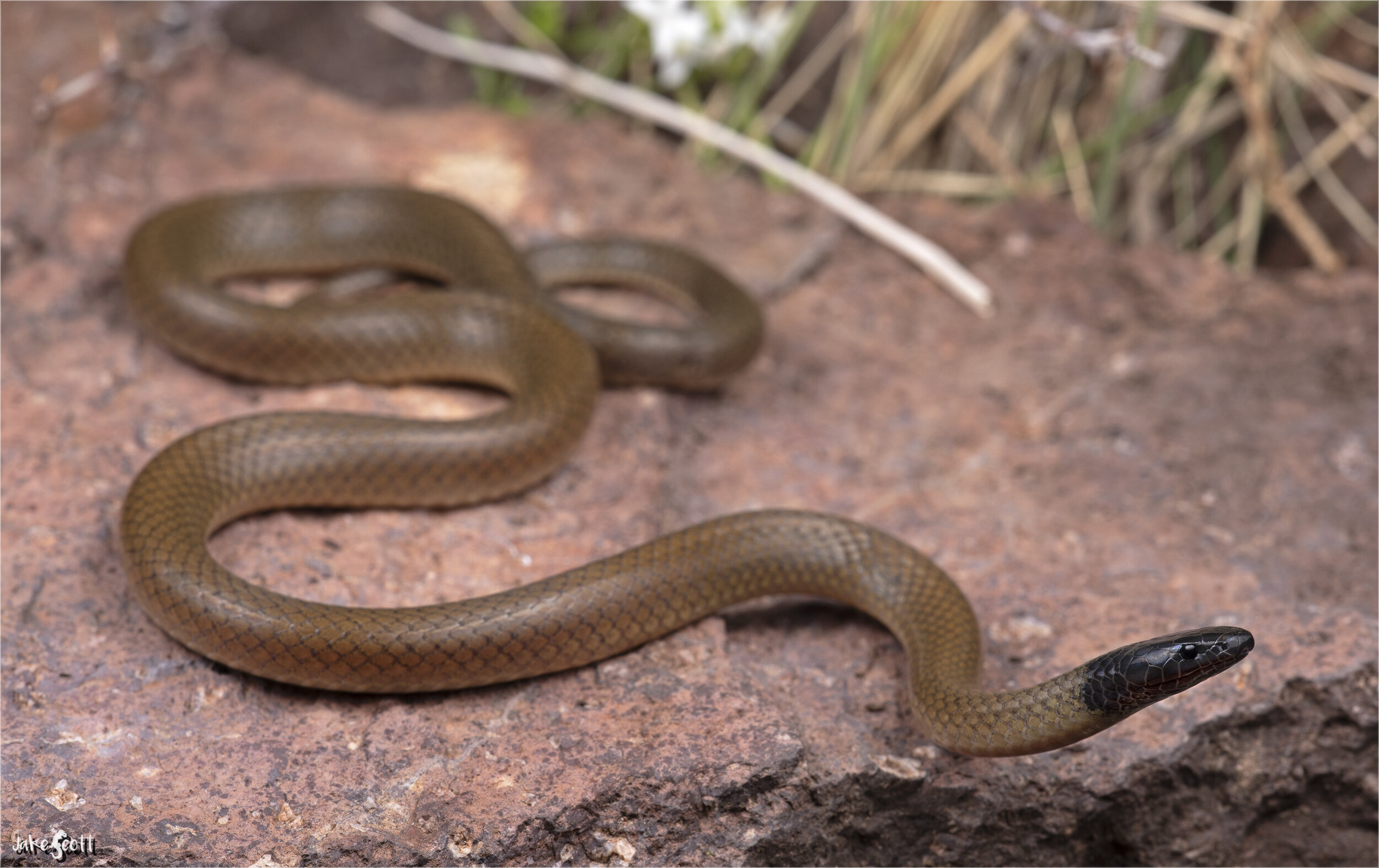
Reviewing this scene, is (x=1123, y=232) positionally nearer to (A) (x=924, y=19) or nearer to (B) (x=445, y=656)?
(A) (x=924, y=19)

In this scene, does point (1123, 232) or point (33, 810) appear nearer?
point (33, 810)

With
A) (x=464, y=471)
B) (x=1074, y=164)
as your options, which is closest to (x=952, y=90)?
(x=1074, y=164)

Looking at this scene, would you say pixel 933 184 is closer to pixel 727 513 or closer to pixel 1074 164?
pixel 1074 164

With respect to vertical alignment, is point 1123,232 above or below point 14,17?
above

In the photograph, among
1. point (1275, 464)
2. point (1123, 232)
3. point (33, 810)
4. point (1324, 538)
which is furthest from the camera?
point (1123, 232)

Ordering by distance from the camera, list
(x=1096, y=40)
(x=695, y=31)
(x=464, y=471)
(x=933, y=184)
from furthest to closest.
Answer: (x=933, y=184) → (x=695, y=31) → (x=1096, y=40) → (x=464, y=471)

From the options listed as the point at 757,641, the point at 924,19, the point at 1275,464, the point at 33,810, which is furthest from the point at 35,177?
the point at 1275,464

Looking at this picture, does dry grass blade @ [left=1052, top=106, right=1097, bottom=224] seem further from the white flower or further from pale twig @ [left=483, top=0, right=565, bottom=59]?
pale twig @ [left=483, top=0, right=565, bottom=59]
